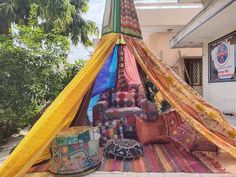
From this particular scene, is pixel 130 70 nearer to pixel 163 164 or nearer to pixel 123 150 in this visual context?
pixel 123 150

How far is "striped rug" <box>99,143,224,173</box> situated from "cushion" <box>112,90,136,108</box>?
131cm

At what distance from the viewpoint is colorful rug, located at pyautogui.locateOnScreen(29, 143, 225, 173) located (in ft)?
7.92

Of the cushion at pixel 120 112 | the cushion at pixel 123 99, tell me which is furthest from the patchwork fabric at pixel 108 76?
the cushion at pixel 120 112

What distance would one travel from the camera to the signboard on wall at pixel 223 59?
5383 mm

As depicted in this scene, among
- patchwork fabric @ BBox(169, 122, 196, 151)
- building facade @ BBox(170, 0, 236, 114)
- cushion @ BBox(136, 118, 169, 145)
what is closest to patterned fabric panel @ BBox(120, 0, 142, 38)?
cushion @ BBox(136, 118, 169, 145)

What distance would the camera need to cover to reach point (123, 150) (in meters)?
2.76

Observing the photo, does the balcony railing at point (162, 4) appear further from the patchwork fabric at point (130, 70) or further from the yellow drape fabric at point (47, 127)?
the yellow drape fabric at point (47, 127)

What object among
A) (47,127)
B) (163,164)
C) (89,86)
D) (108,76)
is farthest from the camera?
(108,76)

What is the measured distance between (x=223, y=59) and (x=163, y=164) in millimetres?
4239

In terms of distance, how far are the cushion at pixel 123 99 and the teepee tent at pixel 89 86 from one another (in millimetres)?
961

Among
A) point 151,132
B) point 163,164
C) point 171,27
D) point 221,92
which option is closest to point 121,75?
point 151,132

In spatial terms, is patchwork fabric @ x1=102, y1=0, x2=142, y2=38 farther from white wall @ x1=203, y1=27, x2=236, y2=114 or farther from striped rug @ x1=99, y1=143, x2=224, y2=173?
white wall @ x1=203, y1=27, x2=236, y2=114

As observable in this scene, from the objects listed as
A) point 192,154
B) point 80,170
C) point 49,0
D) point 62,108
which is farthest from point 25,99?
point 49,0

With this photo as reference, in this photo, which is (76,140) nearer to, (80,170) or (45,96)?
(80,170)
